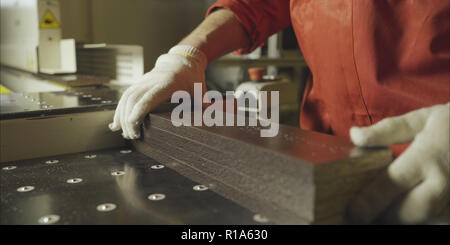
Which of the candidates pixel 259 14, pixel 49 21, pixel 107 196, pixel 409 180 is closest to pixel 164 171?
pixel 107 196

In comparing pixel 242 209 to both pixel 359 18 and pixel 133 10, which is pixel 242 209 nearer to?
pixel 359 18

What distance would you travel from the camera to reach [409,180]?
54cm

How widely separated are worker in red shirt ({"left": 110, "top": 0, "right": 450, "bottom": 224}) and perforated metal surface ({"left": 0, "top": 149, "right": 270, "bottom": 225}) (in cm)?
17

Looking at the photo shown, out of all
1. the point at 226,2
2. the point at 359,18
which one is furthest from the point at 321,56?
the point at 226,2

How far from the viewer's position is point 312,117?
1171 mm

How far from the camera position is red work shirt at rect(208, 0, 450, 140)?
0.84 m

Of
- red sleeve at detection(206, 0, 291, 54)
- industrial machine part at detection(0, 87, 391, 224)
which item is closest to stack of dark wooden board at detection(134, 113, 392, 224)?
industrial machine part at detection(0, 87, 391, 224)

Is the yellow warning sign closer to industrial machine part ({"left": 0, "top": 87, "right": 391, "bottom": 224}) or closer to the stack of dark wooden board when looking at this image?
industrial machine part ({"left": 0, "top": 87, "right": 391, "bottom": 224})

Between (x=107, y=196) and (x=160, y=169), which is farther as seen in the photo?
(x=160, y=169)

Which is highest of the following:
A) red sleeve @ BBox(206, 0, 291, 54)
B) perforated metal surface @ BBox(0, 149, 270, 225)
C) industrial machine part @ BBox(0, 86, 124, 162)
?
red sleeve @ BBox(206, 0, 291, 54)

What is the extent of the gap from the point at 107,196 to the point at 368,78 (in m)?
0.67

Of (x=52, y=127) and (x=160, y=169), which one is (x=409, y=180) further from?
(x=52, y=127)

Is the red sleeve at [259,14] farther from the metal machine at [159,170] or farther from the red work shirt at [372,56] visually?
the metal machine at [159,170]

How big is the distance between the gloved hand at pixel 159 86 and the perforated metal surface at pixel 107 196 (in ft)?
0.37
